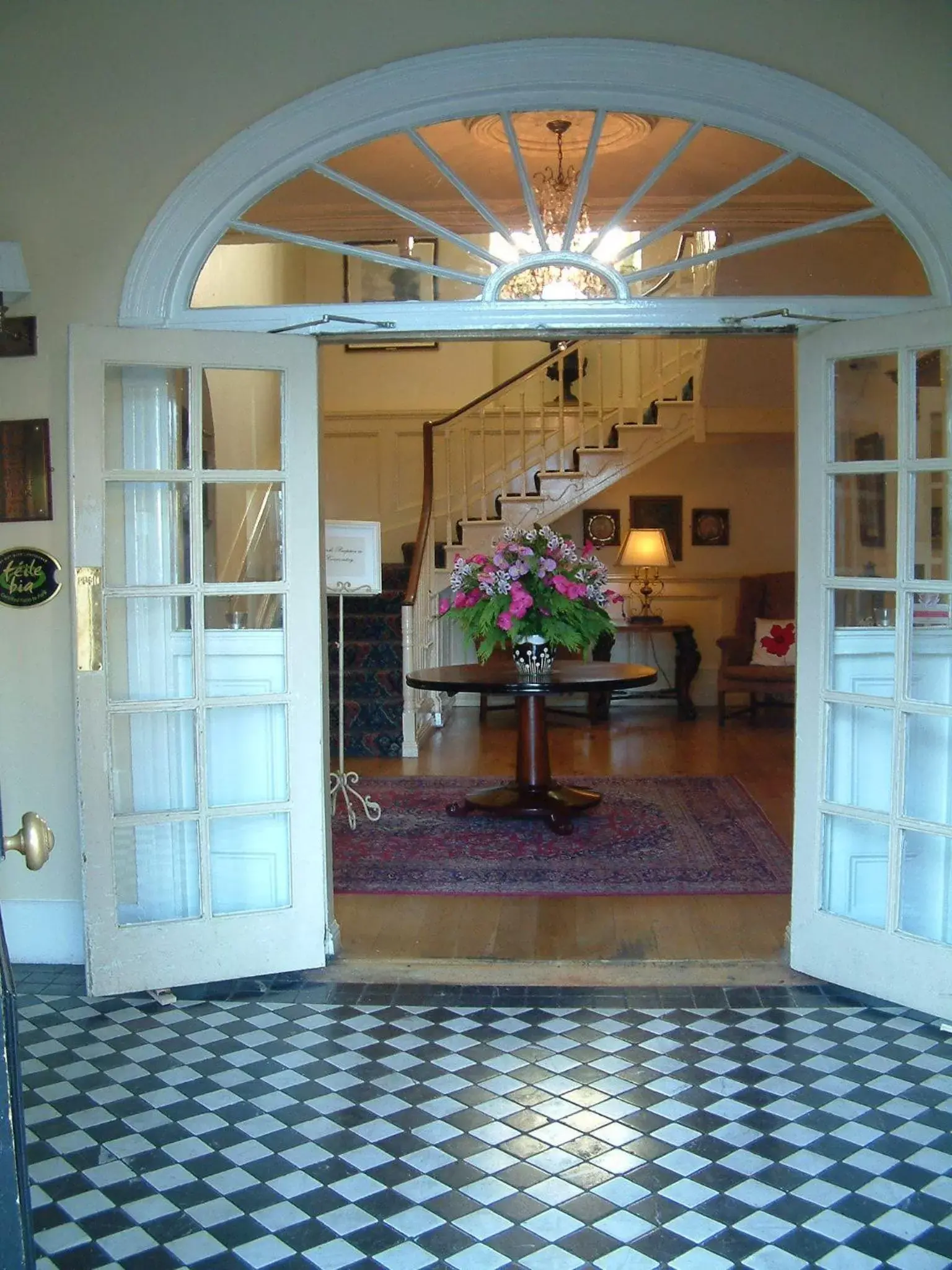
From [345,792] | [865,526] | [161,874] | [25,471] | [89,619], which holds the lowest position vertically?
[345,792]

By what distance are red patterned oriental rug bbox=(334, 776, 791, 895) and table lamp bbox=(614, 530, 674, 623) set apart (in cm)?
272

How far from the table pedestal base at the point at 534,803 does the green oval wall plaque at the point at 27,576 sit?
2.72 meters

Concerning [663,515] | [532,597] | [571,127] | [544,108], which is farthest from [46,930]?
[663,515]

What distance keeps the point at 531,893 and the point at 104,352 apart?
8.56 feet

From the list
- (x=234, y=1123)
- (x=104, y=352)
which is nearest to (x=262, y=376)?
(x=104, y=352)

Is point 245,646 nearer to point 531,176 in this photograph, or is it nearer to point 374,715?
point 531,176

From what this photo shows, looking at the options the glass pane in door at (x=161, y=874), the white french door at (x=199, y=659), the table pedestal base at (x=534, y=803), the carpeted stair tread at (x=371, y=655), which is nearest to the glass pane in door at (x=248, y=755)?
the white french door at (x=199, y=659)

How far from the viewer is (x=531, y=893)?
486cm

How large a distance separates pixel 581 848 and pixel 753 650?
13.5 ft

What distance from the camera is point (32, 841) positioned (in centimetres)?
170

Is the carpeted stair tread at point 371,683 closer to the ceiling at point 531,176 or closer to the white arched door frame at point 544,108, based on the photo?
the ceiling at point 531,176

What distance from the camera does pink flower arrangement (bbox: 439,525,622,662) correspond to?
5.80 metres

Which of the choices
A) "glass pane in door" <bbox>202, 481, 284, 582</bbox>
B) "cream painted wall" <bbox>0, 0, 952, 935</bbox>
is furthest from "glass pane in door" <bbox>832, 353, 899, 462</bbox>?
"glass pane in door" <bbox>202, 481, 284, 582</bbox>

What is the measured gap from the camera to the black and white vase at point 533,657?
19.4 ft
